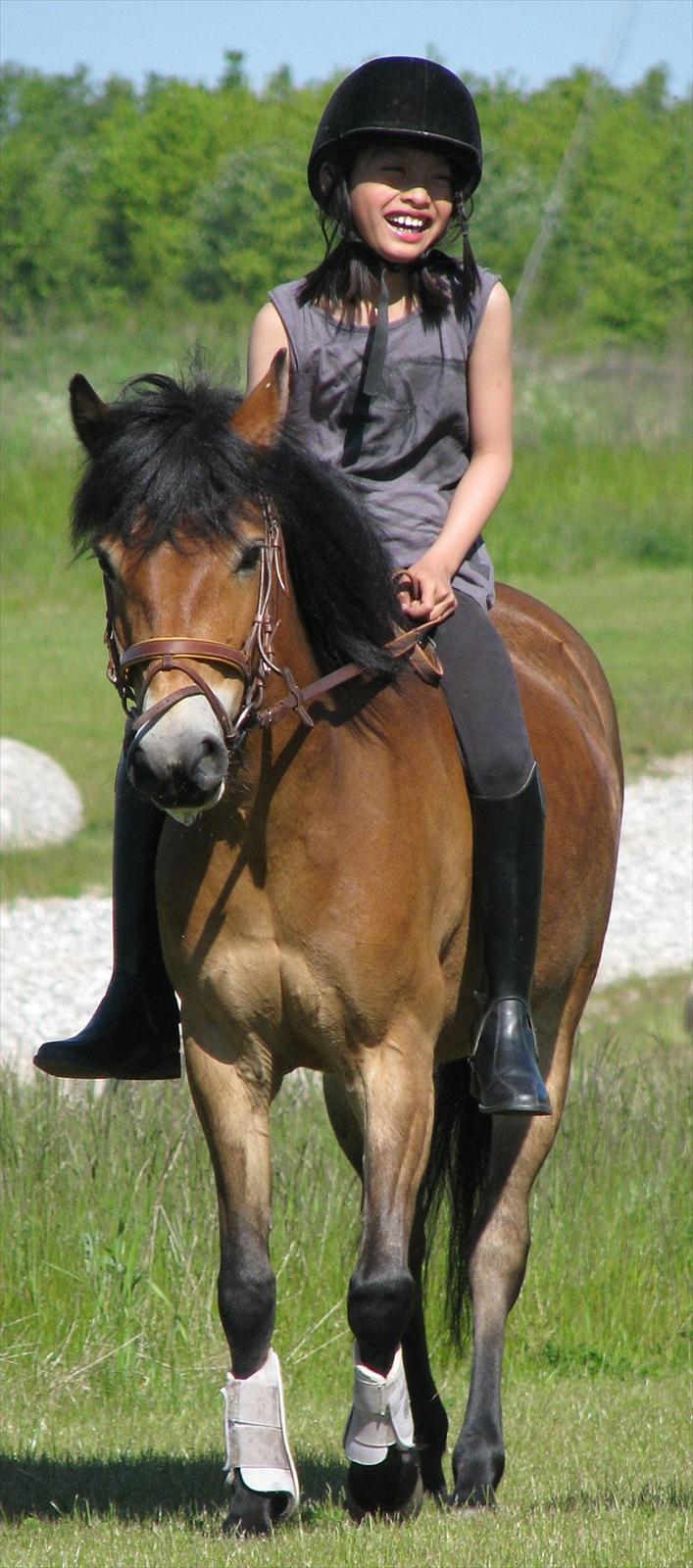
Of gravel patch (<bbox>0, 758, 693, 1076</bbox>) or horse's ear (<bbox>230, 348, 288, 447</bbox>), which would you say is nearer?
horse's ear (<bbox>230, 348, 288, 447</bbox>)

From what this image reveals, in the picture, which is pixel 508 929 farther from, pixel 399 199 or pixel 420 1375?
pixel 399 199

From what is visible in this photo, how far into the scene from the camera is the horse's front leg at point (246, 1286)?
4617 millimetres

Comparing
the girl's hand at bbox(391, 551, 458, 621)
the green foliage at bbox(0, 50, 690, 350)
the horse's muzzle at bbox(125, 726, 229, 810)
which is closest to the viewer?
the horse's muzzle at bbox(125, 726, 229, 810)

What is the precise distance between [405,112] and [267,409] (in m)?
1.06

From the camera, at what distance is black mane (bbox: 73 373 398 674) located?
420 cm

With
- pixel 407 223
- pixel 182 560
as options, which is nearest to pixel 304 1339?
pixel 182 560

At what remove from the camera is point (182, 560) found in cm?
414

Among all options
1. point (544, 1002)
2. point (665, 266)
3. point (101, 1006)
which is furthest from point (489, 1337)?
point (665, 266)

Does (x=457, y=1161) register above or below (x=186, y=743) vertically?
below

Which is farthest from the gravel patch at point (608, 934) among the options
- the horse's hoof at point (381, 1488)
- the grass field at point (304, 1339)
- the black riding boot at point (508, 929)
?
the horse's hoof at point (381, 1488)

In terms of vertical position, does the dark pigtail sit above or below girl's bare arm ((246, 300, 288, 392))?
above

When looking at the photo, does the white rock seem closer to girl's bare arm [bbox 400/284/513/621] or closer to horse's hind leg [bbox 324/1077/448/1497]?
horse's hind leg [bbox 324/1077/448/1497]

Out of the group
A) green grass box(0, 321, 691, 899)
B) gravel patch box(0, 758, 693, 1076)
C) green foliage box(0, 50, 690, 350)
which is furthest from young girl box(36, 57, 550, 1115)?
green foliage box(0, 50, 690, 350)

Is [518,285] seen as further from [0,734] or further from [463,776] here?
[463,776]
